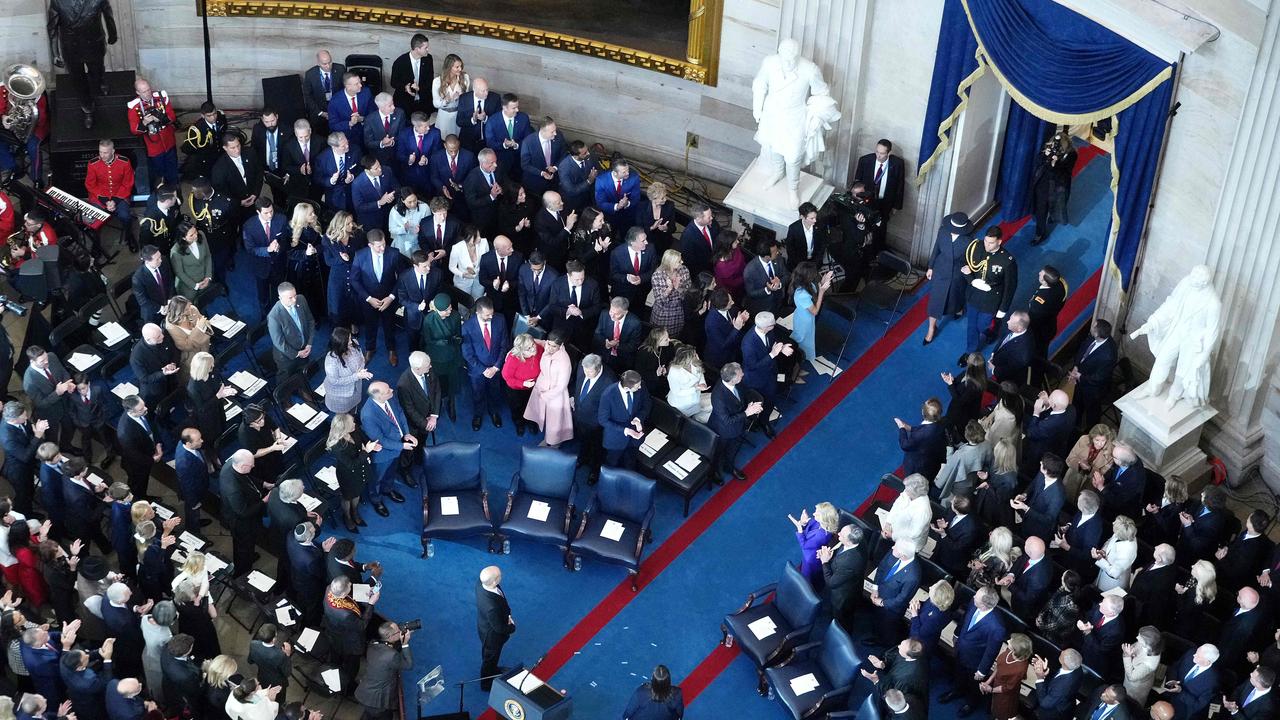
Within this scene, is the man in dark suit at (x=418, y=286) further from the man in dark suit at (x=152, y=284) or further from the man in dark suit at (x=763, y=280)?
the man in dark suit at (x=763, y=280)

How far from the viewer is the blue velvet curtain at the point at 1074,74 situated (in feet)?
44.8

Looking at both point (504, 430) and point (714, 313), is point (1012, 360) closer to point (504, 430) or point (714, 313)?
point (714, 313)

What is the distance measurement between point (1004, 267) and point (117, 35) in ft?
32.0

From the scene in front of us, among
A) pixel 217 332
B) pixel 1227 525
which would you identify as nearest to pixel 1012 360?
pixel 1227 525

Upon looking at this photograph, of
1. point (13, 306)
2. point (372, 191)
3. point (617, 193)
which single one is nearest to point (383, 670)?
point (372, 191)

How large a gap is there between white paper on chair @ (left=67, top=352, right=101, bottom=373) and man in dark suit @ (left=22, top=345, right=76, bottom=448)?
46 cm

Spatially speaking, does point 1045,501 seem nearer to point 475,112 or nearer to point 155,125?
point 475,112

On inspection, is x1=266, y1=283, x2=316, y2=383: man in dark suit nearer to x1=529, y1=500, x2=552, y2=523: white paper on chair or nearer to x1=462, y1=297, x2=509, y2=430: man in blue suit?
x1=462, y1=297, x2=509, y2=430: man in blue suit

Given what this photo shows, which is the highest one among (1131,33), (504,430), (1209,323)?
(1131,33)

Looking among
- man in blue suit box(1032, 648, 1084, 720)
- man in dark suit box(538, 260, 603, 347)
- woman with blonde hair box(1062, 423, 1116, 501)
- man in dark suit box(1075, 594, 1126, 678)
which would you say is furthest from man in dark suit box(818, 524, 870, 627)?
man in dark suit box(538, 260, 603, 347)

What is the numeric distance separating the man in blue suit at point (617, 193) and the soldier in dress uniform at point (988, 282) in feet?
10.7

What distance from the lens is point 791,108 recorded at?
51.3 ft

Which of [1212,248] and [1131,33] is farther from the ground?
[1131,33]

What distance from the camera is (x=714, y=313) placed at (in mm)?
14445
